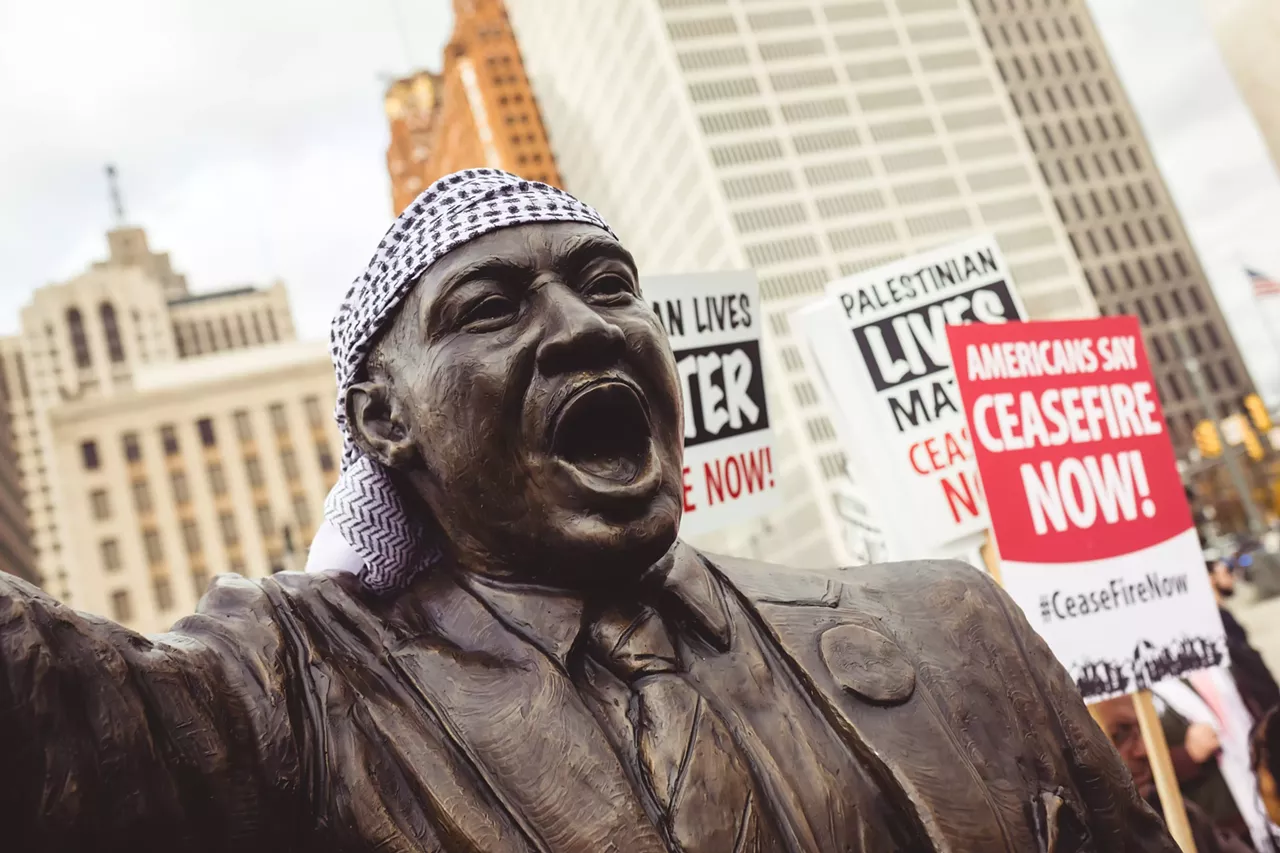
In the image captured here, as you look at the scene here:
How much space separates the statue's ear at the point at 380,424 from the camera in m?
1.75

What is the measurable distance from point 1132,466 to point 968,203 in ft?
248

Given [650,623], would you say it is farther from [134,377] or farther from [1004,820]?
[134,377]

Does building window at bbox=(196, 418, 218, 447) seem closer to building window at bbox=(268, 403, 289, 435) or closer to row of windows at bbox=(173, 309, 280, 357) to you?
building window at bbox=(268, 403, 289, 435)

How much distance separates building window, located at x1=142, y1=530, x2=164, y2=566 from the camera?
54.7 metres

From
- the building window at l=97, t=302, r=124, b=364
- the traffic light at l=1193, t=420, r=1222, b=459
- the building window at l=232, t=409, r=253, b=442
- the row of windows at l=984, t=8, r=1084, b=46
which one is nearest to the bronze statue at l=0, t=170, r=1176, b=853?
the traffic light at l=1193, t=420, r=1222, b=459

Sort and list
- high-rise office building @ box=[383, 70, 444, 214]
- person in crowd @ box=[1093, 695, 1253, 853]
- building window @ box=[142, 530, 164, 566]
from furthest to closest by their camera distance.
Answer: high-rise office building @ box=[383, 70, 444, 214] < building window @ box=[142, 530, 164, 566] < person in crowd @ box=[1093, 695, 1253, 853]

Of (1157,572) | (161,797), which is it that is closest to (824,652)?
(161,797)

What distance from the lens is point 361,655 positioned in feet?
5.37

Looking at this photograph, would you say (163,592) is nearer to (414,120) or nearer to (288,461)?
(288,461)

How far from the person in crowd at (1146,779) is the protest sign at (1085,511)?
52.6 inches

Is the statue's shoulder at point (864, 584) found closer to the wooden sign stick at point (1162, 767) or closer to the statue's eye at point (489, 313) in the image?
the statue's eye at point (489, 313)

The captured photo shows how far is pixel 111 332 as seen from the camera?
70188mm

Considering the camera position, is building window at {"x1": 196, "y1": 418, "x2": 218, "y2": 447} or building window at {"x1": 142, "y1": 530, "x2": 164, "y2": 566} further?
building window at {"x1": 196, "y1": 418, "x2": 218, "y2": 447}

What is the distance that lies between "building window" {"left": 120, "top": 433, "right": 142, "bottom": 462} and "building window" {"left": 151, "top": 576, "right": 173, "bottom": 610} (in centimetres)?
655
